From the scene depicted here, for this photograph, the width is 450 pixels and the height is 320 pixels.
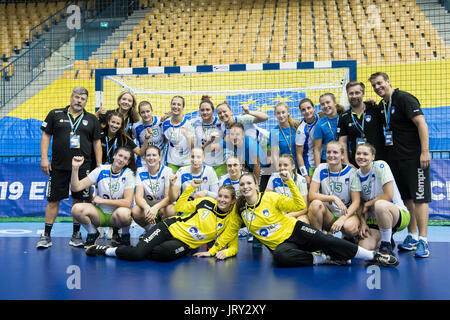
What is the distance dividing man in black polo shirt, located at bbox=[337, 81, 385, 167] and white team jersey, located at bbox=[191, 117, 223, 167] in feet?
4.79

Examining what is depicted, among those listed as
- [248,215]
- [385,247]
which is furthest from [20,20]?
[385,247]

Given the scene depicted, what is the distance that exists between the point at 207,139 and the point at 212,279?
7.66ft

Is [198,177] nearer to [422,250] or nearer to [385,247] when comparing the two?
[385,247]

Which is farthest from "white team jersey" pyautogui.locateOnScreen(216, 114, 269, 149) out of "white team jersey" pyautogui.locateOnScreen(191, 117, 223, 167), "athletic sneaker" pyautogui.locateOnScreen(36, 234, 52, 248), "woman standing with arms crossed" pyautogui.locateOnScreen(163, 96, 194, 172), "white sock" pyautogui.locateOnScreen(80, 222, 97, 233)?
"athletic sneaker" pyautogui.locateOnScreen(36, 234, 52, 248)

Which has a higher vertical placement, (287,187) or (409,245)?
(287,187)

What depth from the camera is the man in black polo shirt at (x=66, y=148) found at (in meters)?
4.80

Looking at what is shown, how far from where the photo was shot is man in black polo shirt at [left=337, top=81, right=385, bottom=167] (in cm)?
457

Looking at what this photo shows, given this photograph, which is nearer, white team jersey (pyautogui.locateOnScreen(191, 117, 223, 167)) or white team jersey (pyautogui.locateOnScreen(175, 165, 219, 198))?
white team jersey (pyautogui.locateOnScreen(175, 165, 219, 198))

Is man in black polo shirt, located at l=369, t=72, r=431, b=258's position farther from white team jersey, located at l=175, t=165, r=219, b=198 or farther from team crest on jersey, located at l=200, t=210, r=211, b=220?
team crest on jersey, located at l=200, t=210, r=211, b=220

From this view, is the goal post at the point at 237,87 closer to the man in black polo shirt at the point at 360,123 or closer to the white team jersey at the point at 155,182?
the man in black polo shirt at the point at 360,123

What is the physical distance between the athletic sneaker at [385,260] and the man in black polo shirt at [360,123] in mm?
1256

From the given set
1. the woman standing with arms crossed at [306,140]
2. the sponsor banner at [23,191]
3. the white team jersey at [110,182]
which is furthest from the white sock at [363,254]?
the sponsor banner at [23,191]

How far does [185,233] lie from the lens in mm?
4078
